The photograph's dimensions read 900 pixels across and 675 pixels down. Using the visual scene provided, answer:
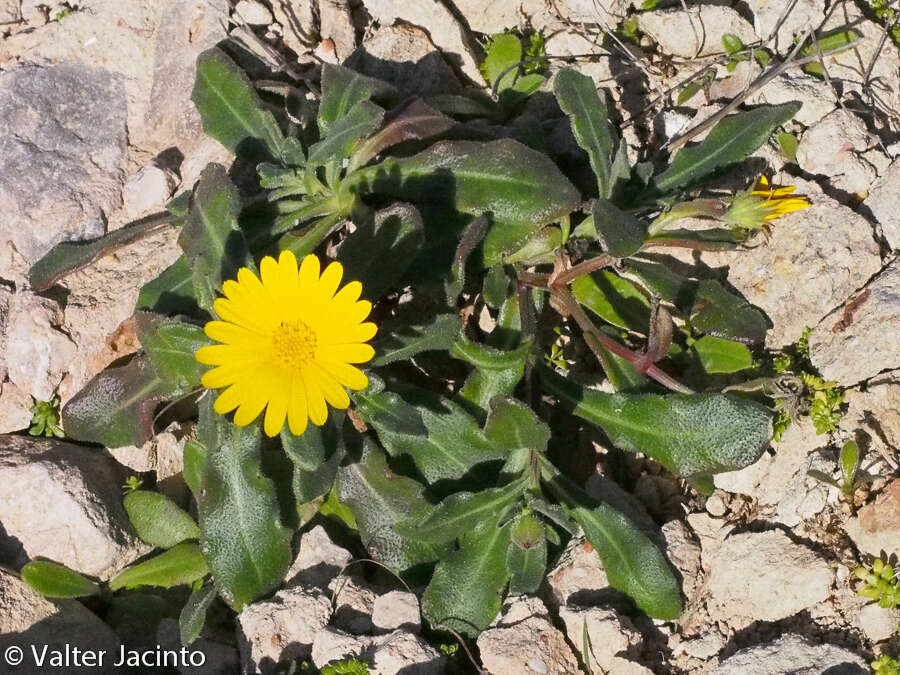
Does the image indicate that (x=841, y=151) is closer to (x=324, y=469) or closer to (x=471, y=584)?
(x=471, y=584)

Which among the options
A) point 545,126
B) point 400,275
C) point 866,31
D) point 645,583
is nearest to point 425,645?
point 645,583

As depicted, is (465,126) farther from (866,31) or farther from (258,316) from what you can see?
(866,31)

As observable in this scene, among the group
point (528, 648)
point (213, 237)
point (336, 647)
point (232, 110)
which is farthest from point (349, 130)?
point (528, 648)

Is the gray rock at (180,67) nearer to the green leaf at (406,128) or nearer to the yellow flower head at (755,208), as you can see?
the green leaf at (406,128)

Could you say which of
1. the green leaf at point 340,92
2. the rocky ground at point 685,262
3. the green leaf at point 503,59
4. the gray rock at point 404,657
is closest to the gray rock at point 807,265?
the rocky ground at point 685,262

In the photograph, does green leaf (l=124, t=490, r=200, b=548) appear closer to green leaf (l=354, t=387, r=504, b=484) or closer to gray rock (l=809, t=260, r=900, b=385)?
green leaf (l=354, t=387, r=504, b=484)

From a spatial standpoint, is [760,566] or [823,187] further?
[823,187]
